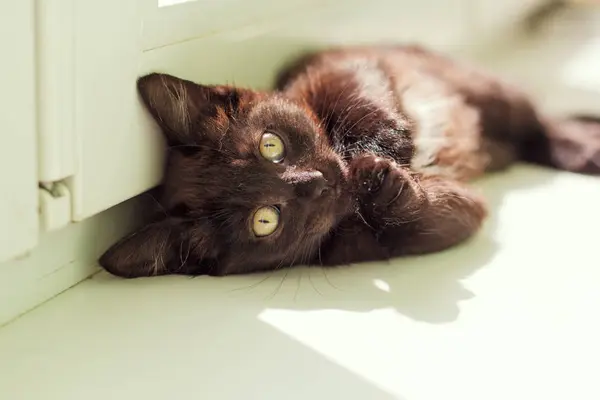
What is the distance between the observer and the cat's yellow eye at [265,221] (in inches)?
46.7

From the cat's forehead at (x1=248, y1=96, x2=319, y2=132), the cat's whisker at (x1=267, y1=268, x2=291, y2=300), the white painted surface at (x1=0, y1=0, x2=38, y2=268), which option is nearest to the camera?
the white painted surface at (x1=0, y1=0, x2=38, y2=268)

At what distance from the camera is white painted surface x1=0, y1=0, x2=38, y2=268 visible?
0.91 m

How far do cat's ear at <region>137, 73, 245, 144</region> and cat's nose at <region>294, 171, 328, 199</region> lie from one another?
0.61 ft

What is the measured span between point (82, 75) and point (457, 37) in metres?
1.50

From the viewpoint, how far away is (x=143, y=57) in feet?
3.81

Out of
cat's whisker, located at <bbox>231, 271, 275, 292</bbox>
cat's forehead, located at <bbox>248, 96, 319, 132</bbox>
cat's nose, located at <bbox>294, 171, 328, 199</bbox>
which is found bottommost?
cat's whisker, located at <bbox>231, 271, 275, 292</bbox>

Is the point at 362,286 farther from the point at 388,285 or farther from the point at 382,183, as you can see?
the point at 382,183

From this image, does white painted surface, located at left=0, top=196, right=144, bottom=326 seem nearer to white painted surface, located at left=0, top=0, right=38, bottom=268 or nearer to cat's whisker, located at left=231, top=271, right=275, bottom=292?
white painted surface, located at left=0, top=0, right=38, bottom=268

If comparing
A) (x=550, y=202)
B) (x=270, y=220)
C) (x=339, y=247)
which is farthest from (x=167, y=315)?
(x=550, y=202)

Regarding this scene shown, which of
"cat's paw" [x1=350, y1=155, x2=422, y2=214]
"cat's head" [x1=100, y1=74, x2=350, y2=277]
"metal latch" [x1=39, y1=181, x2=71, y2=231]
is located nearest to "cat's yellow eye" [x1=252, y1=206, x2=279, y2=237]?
"cat's head" [x1=100, y1=74, x2=350, y2=277]

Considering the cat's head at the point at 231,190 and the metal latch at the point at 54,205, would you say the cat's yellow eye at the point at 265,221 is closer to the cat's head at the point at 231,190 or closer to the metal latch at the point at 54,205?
the cat's head at the point at 231,190

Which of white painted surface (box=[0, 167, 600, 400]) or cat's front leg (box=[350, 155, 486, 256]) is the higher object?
cat's front leg (box=[350, 155, 486, 256])

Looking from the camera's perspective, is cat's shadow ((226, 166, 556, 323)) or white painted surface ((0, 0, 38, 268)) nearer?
white painted surface ((0, 0, 38, 268))

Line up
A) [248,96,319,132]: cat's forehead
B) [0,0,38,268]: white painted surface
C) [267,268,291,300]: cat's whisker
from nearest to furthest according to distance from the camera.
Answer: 1. [0,0,38,268]: white painted surface
2. [267,268,291,300]: cat's whisker
3. [248,96,319,132]: cat's forehead
